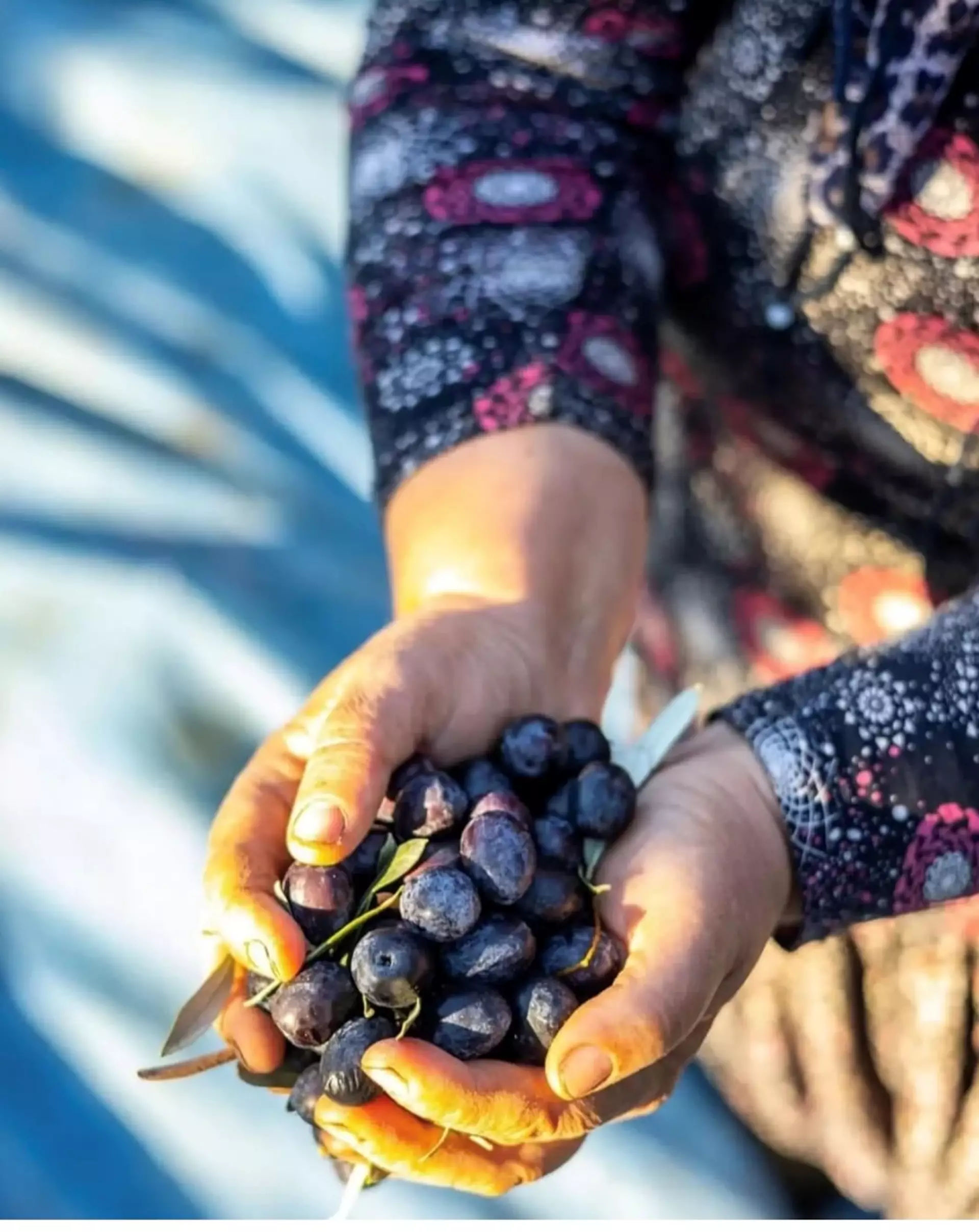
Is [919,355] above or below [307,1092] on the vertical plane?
above

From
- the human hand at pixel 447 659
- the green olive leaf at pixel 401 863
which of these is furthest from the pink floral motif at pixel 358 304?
the green olive leaf at pixel 401 863

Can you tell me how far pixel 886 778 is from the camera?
1.69 feet

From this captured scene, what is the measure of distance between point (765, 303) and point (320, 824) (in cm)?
38

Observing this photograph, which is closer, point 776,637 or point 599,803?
point 599,803

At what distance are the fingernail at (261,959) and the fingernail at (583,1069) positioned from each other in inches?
4.3

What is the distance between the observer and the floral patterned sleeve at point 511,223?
2.16 feet

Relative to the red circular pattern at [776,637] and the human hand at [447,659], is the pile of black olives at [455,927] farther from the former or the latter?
the red circular pattern at [776,637]

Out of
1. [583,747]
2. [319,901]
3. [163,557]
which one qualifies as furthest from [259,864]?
[163,557]

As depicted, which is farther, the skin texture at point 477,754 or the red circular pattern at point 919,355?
the red circular pattern at point 919,355

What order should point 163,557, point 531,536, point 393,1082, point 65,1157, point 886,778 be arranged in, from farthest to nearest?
point 163,557 < point 65,1157 < point 531,536 < point 886,778 < point 393,1082

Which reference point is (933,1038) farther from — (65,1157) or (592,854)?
(65,1157)

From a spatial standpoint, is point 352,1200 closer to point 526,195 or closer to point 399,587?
point 399,587

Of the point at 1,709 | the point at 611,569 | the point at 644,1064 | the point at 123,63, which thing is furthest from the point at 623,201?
the point at 123,63

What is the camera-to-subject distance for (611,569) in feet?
2.26
